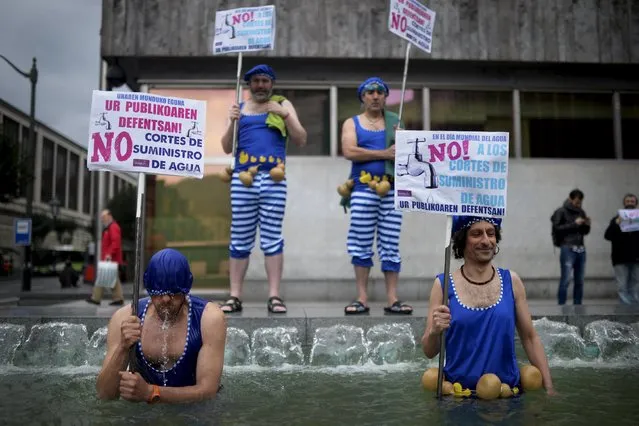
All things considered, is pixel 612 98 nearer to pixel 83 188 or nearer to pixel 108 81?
pixel 108 81

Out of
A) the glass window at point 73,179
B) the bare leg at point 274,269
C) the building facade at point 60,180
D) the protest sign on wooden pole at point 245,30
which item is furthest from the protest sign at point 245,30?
the glass window at point 73,179

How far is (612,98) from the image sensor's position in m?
12.8

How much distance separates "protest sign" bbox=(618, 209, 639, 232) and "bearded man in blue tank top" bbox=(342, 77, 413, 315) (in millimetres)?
4451

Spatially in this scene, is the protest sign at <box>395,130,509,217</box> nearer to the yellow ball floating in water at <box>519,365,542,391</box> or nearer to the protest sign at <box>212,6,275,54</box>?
the yellow ball floating in water at <box>519,365,542,391</box>

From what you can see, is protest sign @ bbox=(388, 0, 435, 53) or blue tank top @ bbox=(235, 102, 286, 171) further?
protest sign @ bbox=(388, 0, 435, 53)

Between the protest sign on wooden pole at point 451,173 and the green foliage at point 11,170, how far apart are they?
2597 centimetres

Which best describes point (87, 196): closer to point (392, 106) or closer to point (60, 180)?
point (60, 180)

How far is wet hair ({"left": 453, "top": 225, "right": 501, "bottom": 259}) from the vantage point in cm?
388

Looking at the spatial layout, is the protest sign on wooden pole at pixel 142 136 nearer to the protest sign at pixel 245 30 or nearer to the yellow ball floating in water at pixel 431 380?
the yellow ball floating in water at pixel 431 380

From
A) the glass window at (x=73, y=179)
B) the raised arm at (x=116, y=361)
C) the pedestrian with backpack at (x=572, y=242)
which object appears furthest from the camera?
the glass window at (x=73, y=179)

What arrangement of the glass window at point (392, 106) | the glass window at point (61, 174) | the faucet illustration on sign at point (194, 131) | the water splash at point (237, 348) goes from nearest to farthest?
the faucet illustration on sign at point (194, 131) < the water splash at point (237, 348) < the glass window at point (392, 106) < the glass window at point (61, 174)

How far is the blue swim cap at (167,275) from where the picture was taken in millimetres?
3273

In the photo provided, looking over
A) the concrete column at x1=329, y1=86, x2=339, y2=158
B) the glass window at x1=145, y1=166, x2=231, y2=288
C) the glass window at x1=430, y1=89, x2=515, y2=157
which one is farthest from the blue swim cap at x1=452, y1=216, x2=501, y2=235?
the glass window at x1=430, y1=89, x2=515, y2=157

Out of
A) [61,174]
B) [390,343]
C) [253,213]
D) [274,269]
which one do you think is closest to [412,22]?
[253,213]
